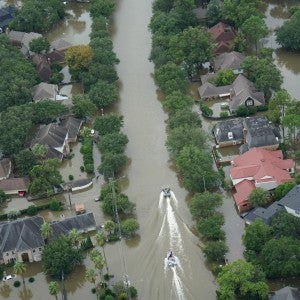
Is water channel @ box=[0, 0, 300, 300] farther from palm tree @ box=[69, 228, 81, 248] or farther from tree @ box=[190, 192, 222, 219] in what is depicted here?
palm tree @ box=[69, 228, 81, 248]

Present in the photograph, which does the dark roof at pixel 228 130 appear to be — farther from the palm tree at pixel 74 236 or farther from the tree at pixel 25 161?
the palm tree at pixel 74 236

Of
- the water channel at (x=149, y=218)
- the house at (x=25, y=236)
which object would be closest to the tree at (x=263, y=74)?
the water channel at (x=149, y=218)

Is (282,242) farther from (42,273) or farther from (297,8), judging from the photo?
(297,8)

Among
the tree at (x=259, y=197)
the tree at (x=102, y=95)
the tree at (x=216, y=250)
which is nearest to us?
the tree at (x=216, y=250)

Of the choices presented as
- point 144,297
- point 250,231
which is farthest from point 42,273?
point 250,231

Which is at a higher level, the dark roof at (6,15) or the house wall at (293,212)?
the dark roof at (6,15)

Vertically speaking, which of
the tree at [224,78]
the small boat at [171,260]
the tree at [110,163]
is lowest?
the small boat at [171,260]

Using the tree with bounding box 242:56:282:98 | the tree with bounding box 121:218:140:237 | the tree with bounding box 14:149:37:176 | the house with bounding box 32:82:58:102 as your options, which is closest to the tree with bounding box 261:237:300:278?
the tree with bounding box 121:218:140:237

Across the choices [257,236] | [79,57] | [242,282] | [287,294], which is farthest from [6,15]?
[287,294]
